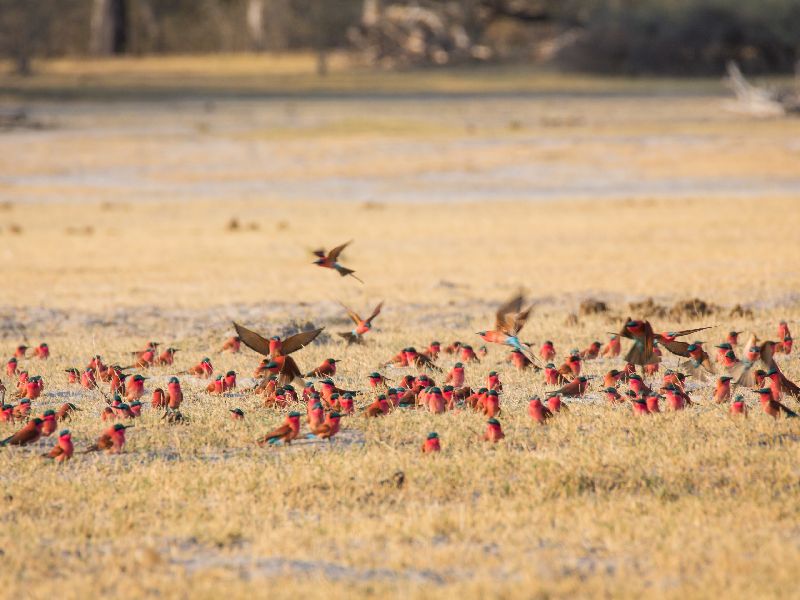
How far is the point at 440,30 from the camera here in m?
58.5

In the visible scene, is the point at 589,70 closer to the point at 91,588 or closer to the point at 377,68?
the point at 377,68

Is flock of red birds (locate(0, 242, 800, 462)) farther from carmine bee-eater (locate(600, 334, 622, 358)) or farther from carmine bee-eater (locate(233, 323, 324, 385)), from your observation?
carmine bee-eater (locate(600, 334, 622, 358))

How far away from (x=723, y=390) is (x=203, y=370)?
3994 mm

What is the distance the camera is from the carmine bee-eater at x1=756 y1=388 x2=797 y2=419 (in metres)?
8.49

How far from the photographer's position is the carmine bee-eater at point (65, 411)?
29.4 feet

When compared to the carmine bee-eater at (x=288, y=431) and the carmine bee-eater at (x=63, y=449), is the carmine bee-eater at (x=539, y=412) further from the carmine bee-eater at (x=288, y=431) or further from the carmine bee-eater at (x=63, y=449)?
the carmine bee-eater at (x=63, y=449)

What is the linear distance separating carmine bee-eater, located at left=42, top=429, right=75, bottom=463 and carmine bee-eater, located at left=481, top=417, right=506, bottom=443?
8.16 feet

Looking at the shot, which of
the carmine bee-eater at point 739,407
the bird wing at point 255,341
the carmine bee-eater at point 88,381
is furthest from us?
the carmine bee-eater at point 88,381

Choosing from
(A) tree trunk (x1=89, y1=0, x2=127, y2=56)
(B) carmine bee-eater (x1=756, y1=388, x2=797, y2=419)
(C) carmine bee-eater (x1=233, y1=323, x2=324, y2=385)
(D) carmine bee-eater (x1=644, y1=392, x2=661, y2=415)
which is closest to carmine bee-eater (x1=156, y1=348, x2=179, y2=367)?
(C) carmine bee-eater (x1=233, y1=323, x2=324, y2=385)

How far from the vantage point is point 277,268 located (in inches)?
747

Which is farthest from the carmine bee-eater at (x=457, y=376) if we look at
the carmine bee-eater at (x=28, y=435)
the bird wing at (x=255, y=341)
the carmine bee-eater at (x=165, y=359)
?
the carmine bee-eater at (x=28, y=435)

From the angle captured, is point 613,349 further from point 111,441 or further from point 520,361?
point 111,441

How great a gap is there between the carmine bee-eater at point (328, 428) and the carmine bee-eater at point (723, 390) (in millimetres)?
2755

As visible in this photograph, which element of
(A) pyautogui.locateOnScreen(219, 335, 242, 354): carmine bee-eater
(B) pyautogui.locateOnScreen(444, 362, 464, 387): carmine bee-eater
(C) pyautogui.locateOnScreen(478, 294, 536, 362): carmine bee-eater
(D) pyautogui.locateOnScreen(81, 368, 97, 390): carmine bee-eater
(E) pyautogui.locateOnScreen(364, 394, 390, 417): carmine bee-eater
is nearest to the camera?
(E) pyautogui.locateOnScreen(364, 394, 390, 417): carmine bee-eater
